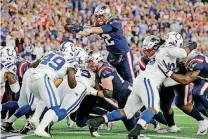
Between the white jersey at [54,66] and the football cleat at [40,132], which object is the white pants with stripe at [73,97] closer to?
the white jersey at [54,66]

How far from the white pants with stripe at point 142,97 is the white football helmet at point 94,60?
0.76 metres

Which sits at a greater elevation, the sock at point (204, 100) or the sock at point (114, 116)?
the sock at point (114, 116)

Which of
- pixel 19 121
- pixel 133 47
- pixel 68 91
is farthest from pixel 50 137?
pixel 133 47

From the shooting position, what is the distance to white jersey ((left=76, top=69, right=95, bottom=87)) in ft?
26.3

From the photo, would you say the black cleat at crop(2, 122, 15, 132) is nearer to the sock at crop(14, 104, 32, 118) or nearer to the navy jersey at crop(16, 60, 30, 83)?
the sock at crop(14, 104, 32, 118)

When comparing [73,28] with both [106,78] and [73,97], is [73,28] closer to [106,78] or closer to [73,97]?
[106,78]

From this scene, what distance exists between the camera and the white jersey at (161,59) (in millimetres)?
7512

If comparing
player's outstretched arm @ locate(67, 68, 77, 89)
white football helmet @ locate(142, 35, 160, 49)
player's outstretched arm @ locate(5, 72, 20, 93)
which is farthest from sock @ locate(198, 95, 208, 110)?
player's outstretched arm @ locate(5, 72, 20, 93)

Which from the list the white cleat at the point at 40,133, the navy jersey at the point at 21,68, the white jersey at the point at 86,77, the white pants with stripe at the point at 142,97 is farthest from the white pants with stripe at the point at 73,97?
the navy jersey at the point at 21,68

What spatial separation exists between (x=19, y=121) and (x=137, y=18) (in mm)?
9189

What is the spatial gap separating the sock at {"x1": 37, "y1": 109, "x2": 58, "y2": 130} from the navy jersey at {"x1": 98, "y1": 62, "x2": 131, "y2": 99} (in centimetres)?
88

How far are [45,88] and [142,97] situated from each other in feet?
3.87

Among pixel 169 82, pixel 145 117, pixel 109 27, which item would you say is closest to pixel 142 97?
pixel 145 117

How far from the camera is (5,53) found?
8336 mm
